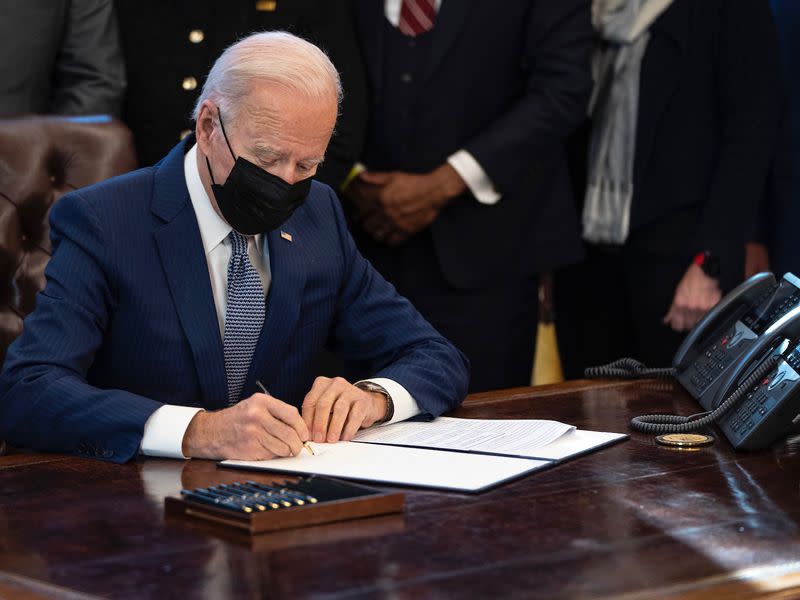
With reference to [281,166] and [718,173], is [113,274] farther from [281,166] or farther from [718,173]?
[718,173]

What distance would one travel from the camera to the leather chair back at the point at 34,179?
9.36 feet

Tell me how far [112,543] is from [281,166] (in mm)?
998

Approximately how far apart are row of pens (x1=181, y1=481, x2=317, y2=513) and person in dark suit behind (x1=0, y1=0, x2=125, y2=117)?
6.36 ft

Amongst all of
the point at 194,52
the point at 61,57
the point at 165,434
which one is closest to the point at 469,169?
the point at 194,52

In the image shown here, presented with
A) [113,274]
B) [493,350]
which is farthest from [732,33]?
[113,274]

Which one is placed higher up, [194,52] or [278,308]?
[194,52]

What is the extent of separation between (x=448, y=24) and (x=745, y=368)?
163 centimetres

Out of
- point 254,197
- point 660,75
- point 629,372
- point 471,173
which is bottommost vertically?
point 629,372

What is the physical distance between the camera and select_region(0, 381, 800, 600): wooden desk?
146 cm

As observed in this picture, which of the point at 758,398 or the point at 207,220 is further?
the point at 207,220

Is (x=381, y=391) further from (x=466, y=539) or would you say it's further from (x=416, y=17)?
(x=416, y=17)

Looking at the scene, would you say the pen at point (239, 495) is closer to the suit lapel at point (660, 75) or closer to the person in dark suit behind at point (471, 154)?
the person in dark suit behind at point (471, 154)

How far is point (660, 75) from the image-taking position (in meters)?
3.76

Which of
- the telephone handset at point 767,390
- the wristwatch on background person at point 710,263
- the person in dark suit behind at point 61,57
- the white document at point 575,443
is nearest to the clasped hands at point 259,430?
the white document at point 575,443
